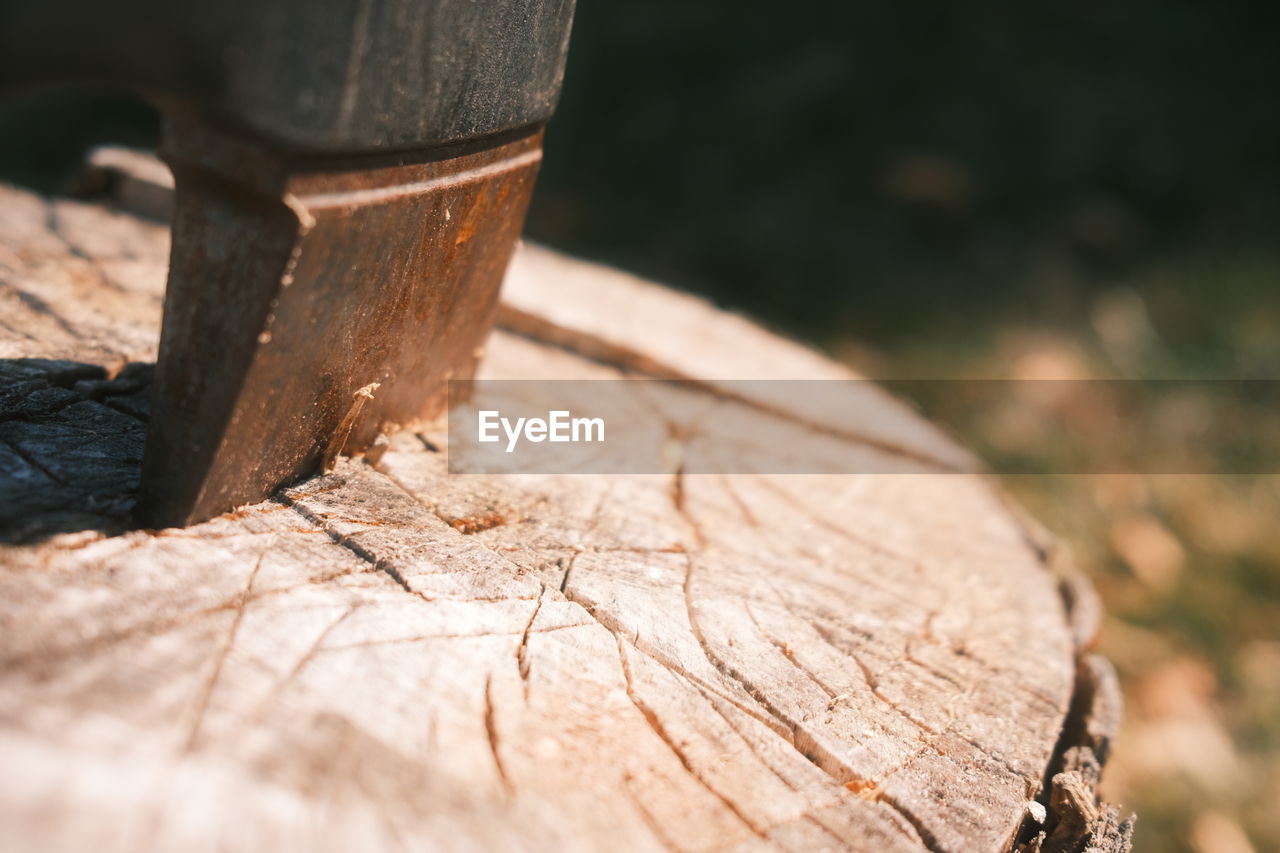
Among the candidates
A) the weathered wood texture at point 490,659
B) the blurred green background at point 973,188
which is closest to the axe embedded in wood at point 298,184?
the weathered wood texture at point 490,659

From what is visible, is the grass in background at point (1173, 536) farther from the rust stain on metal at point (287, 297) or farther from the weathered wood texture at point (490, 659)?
the rust stain on metal at point (287, 297)

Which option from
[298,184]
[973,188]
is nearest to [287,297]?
[298,184]

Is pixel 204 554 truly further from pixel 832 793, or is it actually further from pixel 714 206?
pixel 714 206

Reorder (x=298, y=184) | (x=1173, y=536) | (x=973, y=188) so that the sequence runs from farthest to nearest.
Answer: (x=973, y=188)
(x=1173, y=536)
(x=298, y=184)

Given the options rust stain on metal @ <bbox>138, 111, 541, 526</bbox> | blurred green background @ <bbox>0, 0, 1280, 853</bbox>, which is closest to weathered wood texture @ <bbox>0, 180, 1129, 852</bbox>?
rust stain on metal @ <bbox>138, 111, 541, 526</bbox>

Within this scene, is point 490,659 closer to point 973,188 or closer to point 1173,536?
point 1173,536

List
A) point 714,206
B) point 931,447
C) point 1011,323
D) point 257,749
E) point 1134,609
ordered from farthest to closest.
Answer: point 714,206, point 1011,323, point 1134,609, point 931,447, point 257,749

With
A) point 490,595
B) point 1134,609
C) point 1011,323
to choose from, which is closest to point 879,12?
point 1011,323
